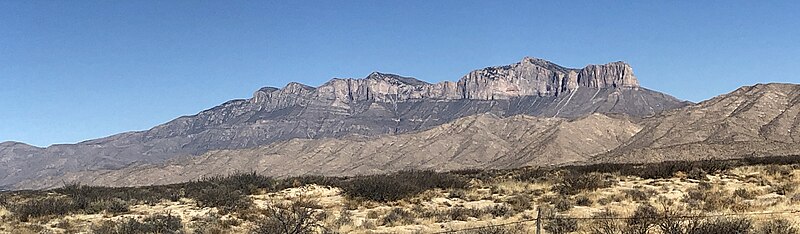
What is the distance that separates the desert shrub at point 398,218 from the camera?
1975 centimetres

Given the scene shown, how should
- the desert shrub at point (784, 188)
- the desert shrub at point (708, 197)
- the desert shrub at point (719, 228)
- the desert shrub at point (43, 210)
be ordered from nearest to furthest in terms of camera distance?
the desert shrub at point (719, 228) < the desert shrub at point (708, 197) < the desert shrub at point (784, 188) < the desert shrub at point (43, 210)

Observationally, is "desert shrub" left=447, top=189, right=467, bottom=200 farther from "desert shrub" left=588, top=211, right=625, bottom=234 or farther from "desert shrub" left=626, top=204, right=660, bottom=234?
"desert shrub" left=626, top=204, right=660, bottom=234

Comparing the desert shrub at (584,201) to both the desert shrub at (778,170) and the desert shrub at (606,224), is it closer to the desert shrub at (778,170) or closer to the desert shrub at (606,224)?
the desert shrub at (606,224)

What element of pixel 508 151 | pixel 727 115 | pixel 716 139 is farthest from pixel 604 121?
pixel 716 139

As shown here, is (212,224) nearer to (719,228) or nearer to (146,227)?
(146,227)

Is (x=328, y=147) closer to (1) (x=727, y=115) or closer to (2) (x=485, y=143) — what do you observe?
(2) (x=485, y=143)

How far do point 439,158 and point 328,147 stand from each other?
48488 millimetres

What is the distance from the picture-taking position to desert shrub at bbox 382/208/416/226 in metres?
19.8

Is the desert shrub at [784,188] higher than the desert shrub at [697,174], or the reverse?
the desert shrub at [697,174]

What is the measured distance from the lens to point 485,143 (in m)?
158

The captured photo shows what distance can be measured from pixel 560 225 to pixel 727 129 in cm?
10390

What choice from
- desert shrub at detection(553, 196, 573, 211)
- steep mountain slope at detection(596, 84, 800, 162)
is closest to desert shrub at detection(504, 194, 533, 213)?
desert shrub at detection(553, 196, 573, 211)

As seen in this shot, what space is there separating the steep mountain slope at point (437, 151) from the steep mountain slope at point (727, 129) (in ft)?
32.8

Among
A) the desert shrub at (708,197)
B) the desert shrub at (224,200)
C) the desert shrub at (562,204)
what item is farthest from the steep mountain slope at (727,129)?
the desert shrub at (224,200)
